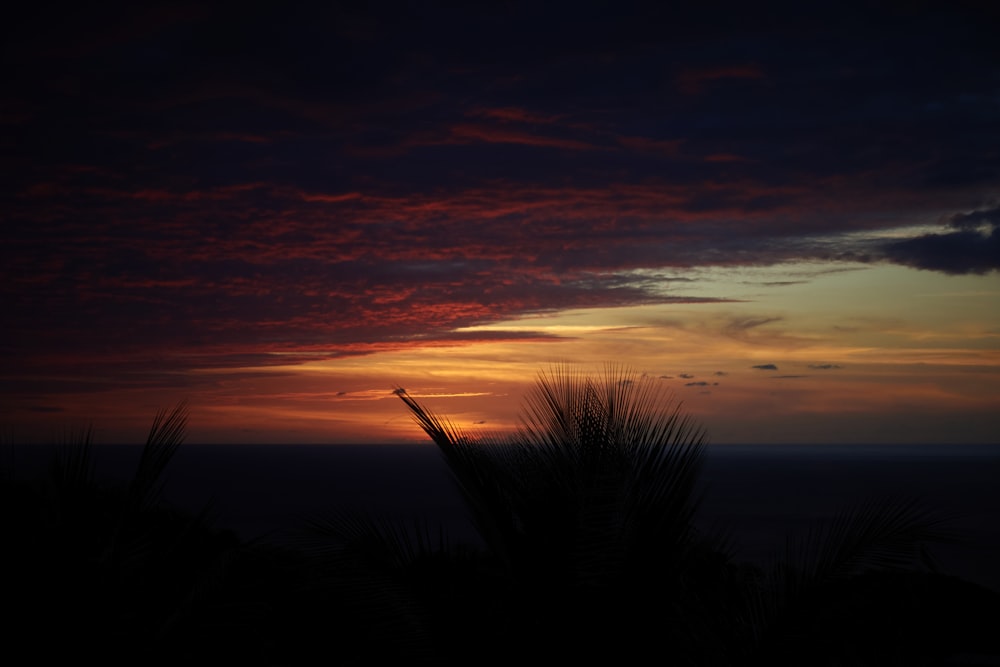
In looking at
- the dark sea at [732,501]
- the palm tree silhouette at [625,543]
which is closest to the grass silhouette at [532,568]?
Answer: the palm tree silhouette at [625,543]

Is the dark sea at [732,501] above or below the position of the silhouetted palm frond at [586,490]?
below

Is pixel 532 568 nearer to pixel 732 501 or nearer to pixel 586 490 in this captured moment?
pixel 586 490

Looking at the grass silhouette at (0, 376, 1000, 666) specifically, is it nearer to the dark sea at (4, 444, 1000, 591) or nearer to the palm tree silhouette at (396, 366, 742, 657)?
the palm tree silhouette at (396, 366, 742, 657)

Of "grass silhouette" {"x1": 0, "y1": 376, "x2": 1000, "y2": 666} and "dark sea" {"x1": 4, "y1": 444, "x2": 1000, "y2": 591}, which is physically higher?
"grass silhouette" {"x1": 0, "y1": 376, "x2": 1000, "y2": 666}

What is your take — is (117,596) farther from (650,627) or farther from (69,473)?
(650,627)

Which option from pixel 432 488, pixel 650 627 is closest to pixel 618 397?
pixel 650 627

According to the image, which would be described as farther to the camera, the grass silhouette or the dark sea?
the dark sea

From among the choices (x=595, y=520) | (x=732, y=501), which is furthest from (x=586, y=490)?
(x=732, y=501)

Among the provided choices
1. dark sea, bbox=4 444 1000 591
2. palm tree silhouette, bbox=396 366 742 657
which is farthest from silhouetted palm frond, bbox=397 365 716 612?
dark sea, bbox=4 444 1000 591

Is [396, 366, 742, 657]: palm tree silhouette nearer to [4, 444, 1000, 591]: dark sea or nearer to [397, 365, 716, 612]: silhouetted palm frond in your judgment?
[397, 365, 716, 612]: silhouetted palm frond

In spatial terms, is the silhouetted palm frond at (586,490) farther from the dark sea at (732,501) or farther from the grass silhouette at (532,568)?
the dark sea at (732,501)

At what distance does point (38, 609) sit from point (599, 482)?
173 inches

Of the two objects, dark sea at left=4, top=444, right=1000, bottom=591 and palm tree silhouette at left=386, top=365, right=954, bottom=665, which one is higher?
palm tree silhouette at left=386, top=365, right=954, bottom=665

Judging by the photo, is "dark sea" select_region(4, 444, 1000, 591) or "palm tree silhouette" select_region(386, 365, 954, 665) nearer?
"palm tree silhouette" select_region(386, 365, 954, 665)
